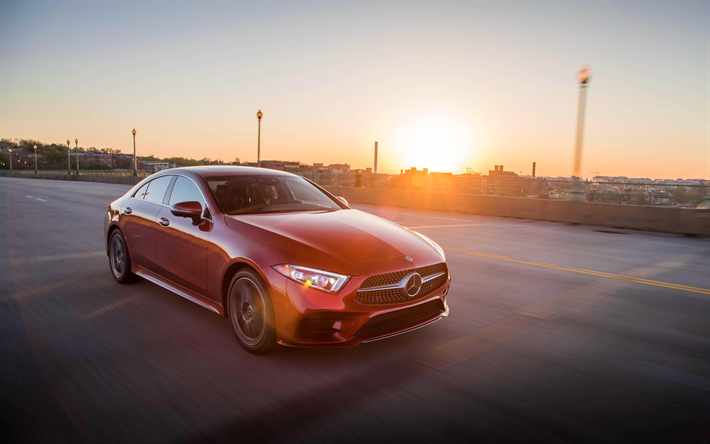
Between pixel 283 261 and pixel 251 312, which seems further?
pixel 251 312

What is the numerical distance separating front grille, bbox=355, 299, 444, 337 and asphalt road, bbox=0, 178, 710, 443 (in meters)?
0.28

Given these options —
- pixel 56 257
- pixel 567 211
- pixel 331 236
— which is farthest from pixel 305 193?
pixel 567 211

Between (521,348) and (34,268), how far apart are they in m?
6.86

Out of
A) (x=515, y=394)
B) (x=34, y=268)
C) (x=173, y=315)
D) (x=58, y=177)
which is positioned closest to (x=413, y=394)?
(x=515, y=394)

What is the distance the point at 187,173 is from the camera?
5348 mm

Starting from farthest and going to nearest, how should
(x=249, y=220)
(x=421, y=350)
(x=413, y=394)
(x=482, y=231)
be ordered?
(x=482, y=231) → (x=249, y=220) → (x=421, y=350) → (x=413, y=394)

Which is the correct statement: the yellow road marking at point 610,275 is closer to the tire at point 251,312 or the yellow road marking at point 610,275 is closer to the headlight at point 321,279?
the headlight at point 321,279

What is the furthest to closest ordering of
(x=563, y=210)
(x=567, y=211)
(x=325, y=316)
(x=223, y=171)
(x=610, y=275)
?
(x=563, y=210)
(x=567, y=211)
(x=610, y=275)
(x=223, y=171)
(x=325, y=316)

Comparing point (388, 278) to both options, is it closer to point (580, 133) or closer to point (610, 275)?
point (610, 275)

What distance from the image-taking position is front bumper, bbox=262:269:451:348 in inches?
139

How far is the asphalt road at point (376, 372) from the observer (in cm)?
287

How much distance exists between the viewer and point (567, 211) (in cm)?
1650

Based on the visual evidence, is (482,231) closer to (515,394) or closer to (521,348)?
(521,348)

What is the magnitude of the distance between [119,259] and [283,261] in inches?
141
